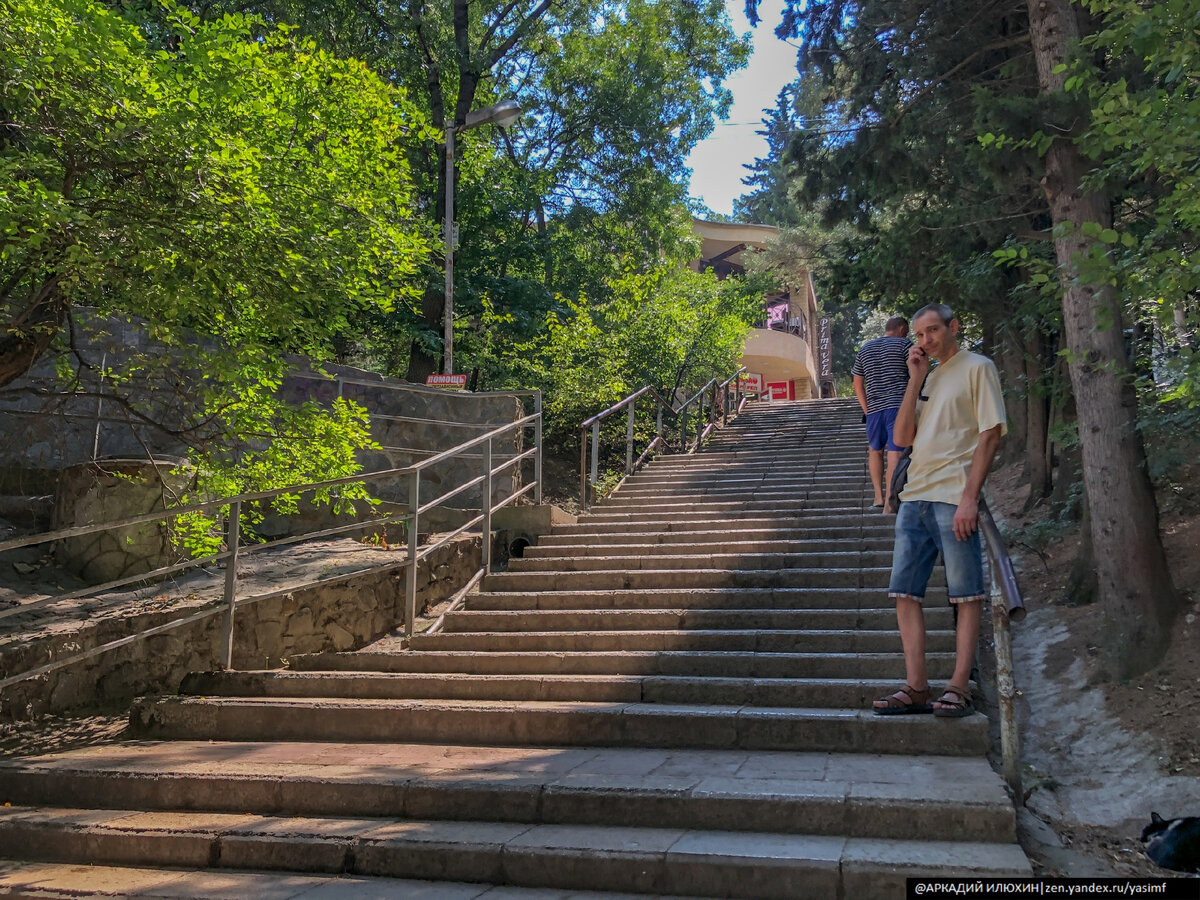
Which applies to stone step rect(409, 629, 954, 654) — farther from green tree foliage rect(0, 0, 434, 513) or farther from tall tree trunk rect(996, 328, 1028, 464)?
tall tree trunk rect(996, 328, 1028, 464)

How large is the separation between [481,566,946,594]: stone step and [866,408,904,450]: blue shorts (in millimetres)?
1020

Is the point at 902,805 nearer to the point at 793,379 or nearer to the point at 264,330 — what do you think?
the point at 264,330

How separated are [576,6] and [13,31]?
16.4 m

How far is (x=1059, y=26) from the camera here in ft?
20.4

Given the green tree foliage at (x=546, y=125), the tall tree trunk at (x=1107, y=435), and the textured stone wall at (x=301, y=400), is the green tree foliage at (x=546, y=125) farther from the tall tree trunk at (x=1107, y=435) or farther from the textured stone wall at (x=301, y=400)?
the tall tree trunk at (x=1107, y=435)

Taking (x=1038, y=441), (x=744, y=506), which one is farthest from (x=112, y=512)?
(x=1038, y=441)

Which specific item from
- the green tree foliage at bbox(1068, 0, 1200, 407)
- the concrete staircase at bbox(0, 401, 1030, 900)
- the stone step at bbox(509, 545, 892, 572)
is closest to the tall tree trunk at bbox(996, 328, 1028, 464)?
the stone step at bbox(509, 545, 892, 572)

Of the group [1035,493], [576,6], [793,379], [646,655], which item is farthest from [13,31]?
[793,379]

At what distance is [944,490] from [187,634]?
489 cm

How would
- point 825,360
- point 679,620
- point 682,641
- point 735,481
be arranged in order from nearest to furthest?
point 682,641 < point 679,620 < point 735,481 < point 825,360

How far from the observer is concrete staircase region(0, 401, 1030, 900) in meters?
3.12

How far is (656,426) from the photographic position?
547 inches

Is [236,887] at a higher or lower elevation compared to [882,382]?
lower

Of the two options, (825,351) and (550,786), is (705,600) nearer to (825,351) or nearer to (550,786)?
(550,786)
